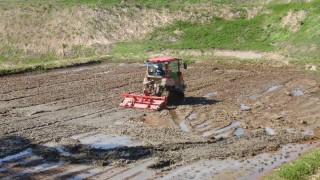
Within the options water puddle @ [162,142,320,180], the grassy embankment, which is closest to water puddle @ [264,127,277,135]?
water puddle @ [162,142,320,180]

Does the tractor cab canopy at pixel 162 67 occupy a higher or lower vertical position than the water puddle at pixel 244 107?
higher

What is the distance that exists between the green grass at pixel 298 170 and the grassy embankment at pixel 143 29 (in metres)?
24.9

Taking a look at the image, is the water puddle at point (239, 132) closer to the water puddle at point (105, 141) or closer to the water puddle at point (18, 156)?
the water puddle at point (105, 141)

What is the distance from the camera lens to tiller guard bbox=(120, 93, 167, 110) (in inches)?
850

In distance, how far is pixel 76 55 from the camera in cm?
4288

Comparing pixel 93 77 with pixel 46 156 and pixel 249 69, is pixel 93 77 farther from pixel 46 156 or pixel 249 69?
pixel 46 156

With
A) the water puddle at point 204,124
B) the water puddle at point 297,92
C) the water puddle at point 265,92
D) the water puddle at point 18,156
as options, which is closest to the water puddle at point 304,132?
the water puddle at point 204,124

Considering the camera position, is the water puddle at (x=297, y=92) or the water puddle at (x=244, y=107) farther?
the water puddle at (x=297, y=92)

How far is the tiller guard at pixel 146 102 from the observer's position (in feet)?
70.8

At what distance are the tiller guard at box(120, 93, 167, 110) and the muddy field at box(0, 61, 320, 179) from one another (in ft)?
1.16

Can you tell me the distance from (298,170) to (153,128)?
22.5 ft

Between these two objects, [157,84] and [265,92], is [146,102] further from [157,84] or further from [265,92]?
[265,92]

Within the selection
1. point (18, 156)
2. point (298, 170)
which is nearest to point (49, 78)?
point (18, 156)

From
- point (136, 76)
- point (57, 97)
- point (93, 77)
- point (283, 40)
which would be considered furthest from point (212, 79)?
point (283, 40)
